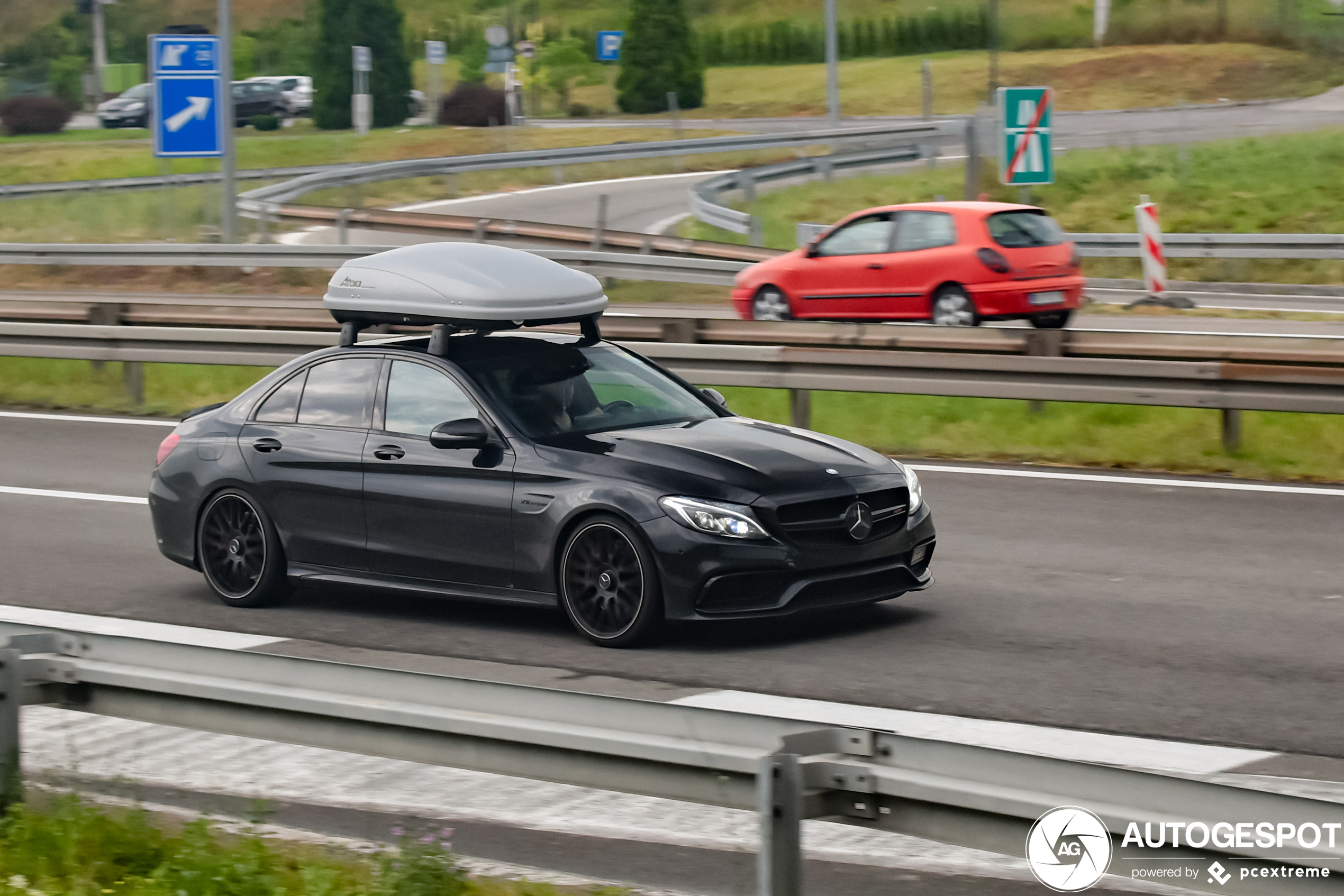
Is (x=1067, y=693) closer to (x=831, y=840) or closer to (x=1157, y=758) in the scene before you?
(x=1157, y=758)

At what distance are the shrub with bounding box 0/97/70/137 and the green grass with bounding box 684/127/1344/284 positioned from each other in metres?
42.7

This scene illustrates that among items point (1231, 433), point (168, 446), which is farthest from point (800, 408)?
point (168, 446)

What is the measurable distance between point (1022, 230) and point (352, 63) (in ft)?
183

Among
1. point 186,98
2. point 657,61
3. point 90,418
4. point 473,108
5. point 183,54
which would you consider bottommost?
point 90,418

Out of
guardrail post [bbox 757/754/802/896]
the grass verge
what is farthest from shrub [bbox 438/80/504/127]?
guardrail post [bbox 757/754/802/896]

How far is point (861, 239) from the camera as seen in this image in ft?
67.5

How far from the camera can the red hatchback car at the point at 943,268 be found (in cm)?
1934

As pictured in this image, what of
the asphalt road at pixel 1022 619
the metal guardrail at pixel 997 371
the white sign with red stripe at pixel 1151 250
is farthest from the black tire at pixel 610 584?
the white sign with red stripe at pixel 1151 250

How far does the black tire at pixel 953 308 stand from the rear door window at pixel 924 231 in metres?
0.50

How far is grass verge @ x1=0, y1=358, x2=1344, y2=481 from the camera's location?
41.7 feet

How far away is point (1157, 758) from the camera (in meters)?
6.14

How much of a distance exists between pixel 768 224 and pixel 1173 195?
8.62 metres

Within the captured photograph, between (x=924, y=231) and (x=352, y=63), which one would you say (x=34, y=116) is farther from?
(x=924, y=231)

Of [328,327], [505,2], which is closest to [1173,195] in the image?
[328,327]
